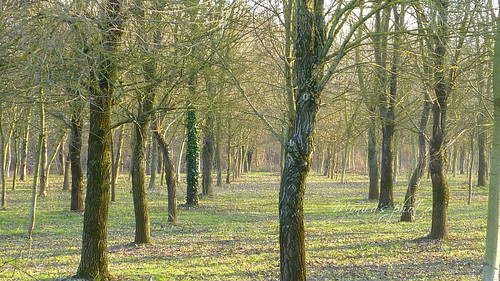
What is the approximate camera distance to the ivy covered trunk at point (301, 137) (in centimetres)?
674

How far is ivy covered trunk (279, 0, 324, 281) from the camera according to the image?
22.1 ft

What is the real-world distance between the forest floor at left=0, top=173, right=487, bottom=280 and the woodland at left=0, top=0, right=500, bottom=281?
0.23 ft

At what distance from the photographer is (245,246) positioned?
1196 centimetres

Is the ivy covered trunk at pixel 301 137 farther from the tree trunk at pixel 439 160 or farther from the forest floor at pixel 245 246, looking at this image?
the tree trunk at pixel 439 160

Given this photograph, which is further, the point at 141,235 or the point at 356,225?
the point at 356,225

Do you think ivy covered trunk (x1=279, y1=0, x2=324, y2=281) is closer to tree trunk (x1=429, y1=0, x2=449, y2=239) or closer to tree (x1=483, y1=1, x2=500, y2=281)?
tree (x1=483, y1=1, x2=500, y2=281)

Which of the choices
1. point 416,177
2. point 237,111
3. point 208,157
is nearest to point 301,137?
point 237,111

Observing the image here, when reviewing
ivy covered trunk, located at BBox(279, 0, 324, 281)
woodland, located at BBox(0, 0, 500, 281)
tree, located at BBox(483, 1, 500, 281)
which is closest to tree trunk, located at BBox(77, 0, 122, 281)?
woodland, located at BBox(0, 0, 500, 281)

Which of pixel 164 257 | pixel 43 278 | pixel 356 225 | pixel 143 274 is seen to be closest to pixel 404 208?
pixel 356 225

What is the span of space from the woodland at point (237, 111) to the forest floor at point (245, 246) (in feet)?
0.23

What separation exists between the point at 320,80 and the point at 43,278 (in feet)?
20.0

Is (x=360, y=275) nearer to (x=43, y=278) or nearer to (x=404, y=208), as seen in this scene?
(x=43, y=278)

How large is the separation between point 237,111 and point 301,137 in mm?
6845

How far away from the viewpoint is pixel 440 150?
37.7ft
